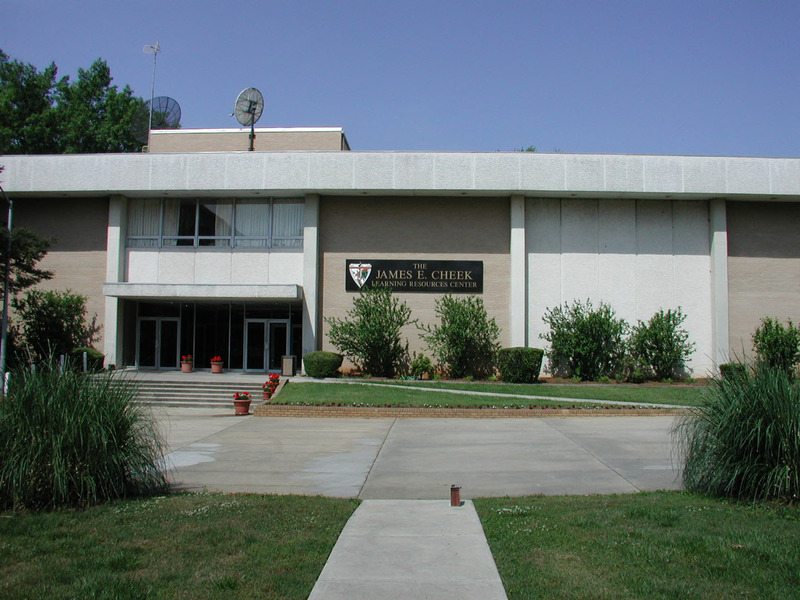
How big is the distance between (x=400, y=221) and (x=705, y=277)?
12.7m

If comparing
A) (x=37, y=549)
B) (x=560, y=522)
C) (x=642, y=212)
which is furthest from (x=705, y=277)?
(x=37, y=549)

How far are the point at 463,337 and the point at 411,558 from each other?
20.3m

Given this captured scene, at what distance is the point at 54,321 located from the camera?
1085 inches

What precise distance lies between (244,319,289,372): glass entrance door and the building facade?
1.06 feet

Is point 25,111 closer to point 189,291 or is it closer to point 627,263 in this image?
point 189,291

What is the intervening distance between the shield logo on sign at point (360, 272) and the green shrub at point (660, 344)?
10865 mm

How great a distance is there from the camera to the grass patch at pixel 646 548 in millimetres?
4918

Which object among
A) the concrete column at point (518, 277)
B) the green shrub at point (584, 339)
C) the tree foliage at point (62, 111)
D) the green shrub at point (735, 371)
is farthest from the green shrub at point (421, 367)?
the tree foliage at point (62, 111)

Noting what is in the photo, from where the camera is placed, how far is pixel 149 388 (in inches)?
952

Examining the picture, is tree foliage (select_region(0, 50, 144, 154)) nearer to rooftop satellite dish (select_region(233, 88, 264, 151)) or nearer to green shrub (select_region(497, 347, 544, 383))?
rooftop satellite dish (select_region(233, 88, 264, 151))

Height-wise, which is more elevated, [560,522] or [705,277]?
[705,277]

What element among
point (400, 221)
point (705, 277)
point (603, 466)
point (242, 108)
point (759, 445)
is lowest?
point (603, 466)

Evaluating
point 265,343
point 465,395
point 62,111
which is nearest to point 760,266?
point 465,395

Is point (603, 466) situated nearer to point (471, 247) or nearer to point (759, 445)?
point (759, 445)
